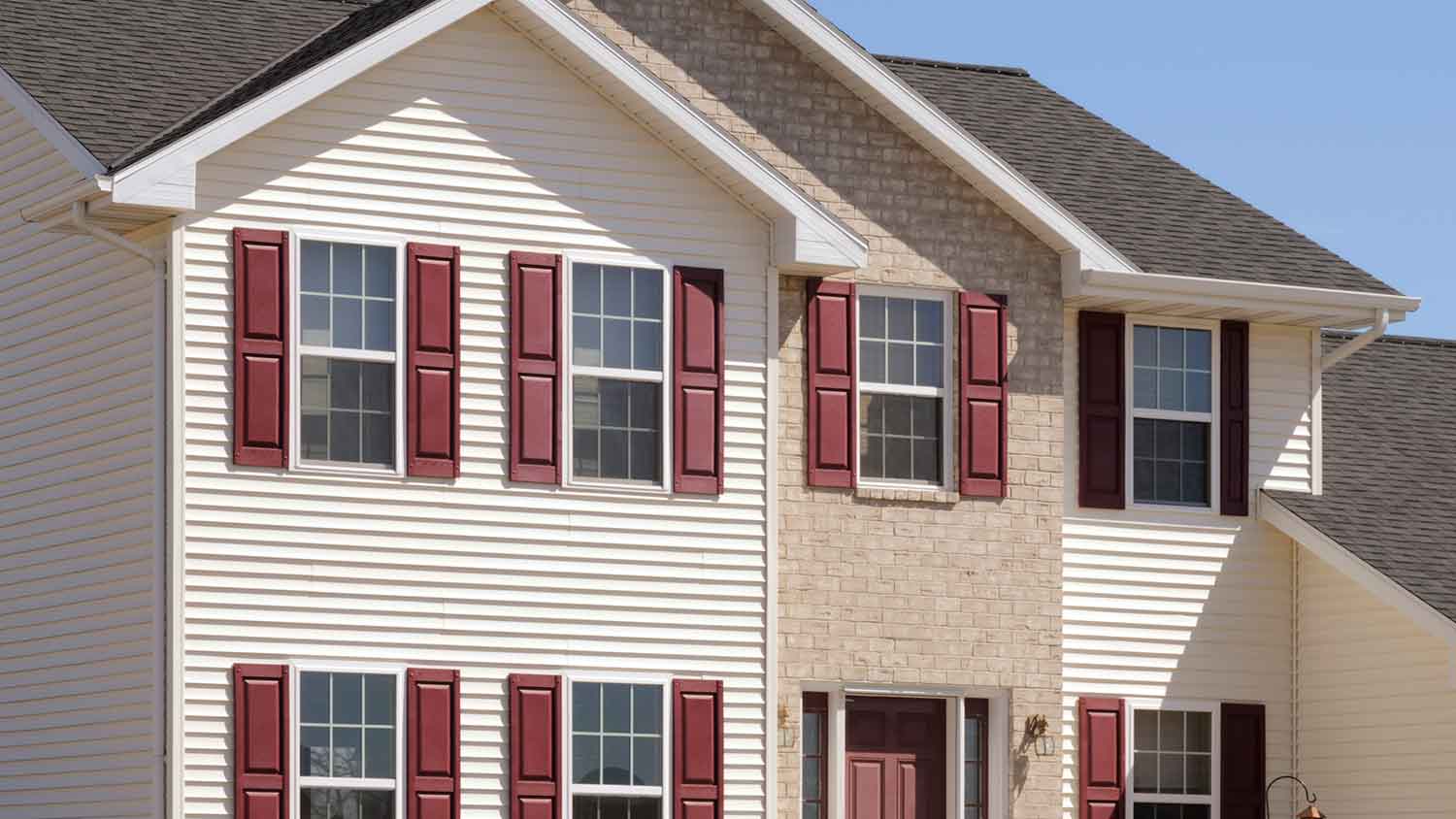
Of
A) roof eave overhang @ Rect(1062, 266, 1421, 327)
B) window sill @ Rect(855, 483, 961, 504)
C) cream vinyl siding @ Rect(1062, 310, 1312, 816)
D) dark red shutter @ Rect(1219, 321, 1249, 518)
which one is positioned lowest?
cream vinyl siding @ Rect(1062, 310, 1312, 816)

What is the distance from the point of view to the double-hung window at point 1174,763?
22.9m

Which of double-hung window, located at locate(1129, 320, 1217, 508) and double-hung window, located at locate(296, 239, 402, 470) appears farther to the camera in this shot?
double-hung window, located at locate(1129, 320, 1217, 508)

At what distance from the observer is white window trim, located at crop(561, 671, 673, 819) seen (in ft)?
66.6

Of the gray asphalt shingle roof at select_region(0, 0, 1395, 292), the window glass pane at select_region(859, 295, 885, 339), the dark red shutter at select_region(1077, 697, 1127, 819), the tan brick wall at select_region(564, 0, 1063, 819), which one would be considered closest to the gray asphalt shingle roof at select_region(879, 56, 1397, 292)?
the gray asphalt shingle roof at select_region(0, 0, 1395, 292)

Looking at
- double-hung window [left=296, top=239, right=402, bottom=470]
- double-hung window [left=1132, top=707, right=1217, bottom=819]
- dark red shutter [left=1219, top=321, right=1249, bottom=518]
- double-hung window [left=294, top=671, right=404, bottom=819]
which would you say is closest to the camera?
double-hung window [left=294, top=671, right=404, bottom=819]

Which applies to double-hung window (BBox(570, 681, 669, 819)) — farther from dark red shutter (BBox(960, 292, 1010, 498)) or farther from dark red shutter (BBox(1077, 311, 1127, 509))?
dark red shutter (BBox(1077, 311, 1127, 509))

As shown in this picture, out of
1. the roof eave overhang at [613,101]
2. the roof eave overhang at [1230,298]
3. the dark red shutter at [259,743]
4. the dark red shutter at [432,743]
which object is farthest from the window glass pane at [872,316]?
the dark red shutter at [259,743]

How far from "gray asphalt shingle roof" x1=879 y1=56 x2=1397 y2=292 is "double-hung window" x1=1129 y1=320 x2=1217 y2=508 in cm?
69

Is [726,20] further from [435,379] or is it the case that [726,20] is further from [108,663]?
[108,663]

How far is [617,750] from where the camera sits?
20594mm

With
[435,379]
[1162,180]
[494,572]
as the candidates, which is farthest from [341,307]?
[1162,180]

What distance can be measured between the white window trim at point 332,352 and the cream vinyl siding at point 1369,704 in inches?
327

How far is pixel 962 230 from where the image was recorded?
22578mm

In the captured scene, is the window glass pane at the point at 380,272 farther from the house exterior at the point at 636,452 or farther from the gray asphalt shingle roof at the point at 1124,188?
the gray asphalt shingle roof at the point at 1124,188
